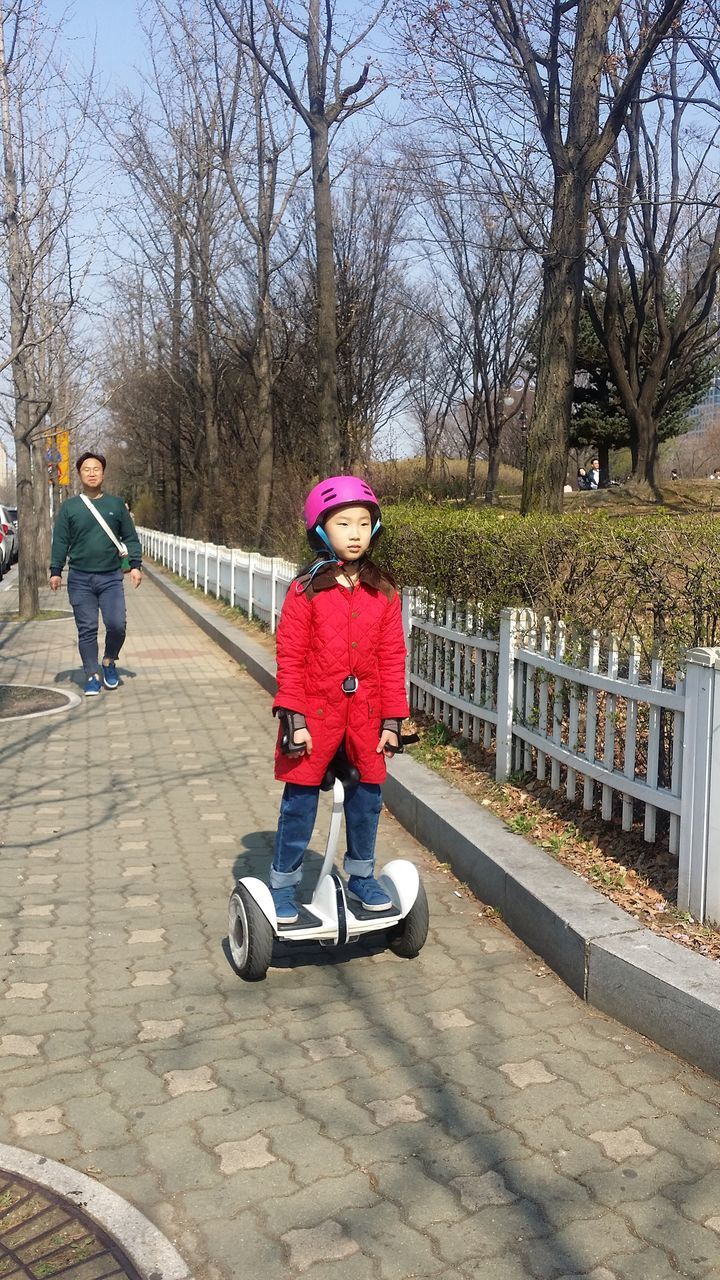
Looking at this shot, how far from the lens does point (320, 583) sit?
12.7 feet

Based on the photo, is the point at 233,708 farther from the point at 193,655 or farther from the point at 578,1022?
the point at 578,1022

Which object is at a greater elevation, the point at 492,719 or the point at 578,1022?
the point at 492,719

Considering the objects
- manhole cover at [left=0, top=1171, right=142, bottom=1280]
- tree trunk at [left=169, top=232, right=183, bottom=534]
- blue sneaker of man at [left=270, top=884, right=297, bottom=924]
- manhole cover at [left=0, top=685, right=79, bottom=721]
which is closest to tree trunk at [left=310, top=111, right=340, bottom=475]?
manhole cover at [left=0, top=685, right=79, bottom=721]

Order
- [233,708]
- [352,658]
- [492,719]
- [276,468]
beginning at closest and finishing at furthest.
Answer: [352,658], [492,719], [233,708], [276,468]

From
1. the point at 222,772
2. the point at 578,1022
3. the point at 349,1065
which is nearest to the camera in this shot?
the point at 349,1065

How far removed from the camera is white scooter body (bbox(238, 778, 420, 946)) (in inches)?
153

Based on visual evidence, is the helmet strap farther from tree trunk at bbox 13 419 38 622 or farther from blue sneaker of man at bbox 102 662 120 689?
tree trunk at bbox 13 419 38 622

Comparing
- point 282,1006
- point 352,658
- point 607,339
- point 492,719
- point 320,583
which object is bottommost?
point 282,1006

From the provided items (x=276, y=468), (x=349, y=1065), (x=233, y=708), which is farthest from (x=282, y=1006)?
(x=276, y=468)

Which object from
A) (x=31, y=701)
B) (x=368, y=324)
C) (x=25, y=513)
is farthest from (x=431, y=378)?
(x=31, y=701)

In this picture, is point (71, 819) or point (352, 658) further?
point (71, 819)

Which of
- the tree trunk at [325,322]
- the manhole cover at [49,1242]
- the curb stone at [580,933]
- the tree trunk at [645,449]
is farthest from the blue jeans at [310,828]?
the tree trunk at [645,449]

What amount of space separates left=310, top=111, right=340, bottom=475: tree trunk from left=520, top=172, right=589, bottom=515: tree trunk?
11.3 feet

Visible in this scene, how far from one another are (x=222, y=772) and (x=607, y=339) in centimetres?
1914
